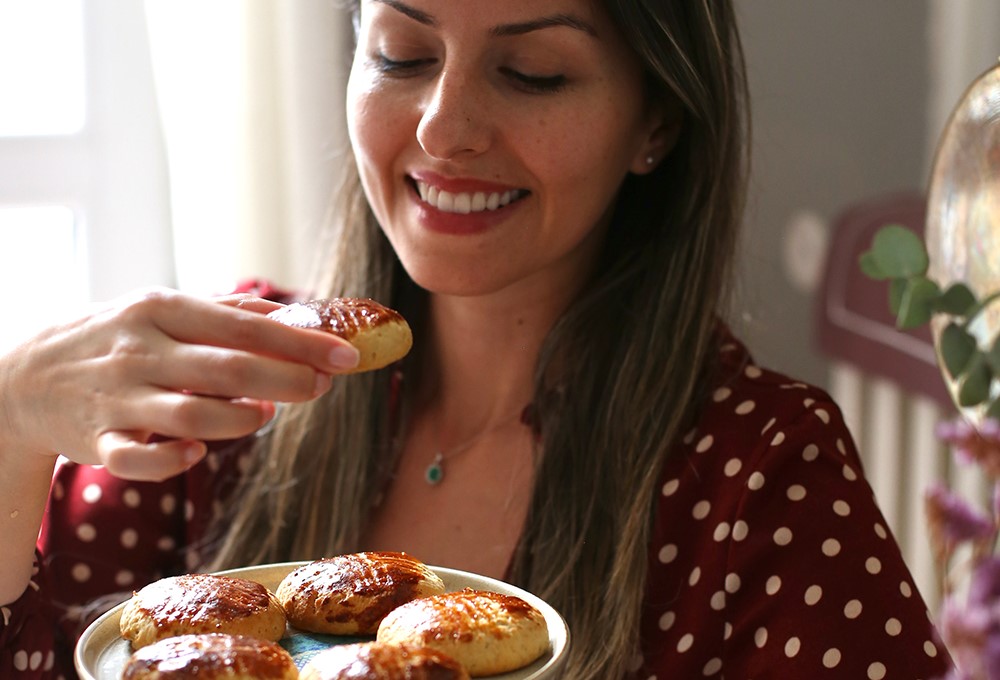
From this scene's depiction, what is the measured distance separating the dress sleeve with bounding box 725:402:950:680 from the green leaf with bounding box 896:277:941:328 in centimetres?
51

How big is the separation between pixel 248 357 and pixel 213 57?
1.43 m

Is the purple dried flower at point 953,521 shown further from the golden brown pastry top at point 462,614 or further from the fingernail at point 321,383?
the fingernail at point 321,383

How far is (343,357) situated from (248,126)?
1.43 m

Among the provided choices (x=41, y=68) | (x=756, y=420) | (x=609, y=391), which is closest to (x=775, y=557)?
(x=756, y=420)

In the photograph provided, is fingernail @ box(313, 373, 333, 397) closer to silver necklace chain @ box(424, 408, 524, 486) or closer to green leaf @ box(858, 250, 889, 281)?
green leaf @ box(858, 250, 889, 281)

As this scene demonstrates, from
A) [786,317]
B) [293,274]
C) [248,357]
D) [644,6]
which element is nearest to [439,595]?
[248,357]

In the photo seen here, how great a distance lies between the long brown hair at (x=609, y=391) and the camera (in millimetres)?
1185

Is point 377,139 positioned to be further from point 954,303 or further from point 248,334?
point 954,303

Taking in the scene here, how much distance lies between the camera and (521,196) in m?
1.21

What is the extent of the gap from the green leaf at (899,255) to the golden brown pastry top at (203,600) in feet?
1.28

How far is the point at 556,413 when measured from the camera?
4.33 feet

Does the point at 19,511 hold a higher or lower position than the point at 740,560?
higher

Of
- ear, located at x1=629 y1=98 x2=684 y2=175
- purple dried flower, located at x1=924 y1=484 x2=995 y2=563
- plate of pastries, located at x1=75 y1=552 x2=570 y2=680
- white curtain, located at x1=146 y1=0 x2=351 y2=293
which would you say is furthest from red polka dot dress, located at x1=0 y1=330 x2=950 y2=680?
white curtain, located at x1=146 y1=0 x2=351 y2=293

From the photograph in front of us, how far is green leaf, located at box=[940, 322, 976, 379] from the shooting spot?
59cm
